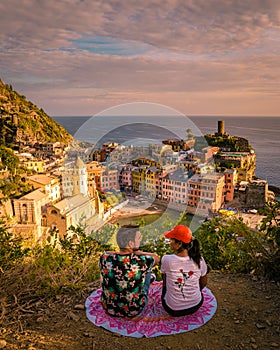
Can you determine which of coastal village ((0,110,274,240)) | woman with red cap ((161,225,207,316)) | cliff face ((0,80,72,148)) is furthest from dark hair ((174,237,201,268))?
cliff face ((0,80,72,148))

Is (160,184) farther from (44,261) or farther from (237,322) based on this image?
(237,322)

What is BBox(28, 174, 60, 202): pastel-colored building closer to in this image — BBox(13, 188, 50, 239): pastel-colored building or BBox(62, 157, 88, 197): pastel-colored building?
BBox(13, 188, 50, 239): pastel-colored building

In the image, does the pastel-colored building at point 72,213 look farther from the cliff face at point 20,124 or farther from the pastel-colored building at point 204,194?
the cliff face at point 20,124

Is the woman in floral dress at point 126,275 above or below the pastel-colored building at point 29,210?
above

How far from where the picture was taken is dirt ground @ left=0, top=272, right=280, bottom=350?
1.58 meters

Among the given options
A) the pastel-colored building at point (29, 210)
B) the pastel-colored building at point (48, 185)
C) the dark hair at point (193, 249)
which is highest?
the dark hair at point (193, 249)

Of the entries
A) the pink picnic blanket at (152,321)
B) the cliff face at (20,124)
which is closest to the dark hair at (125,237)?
the pink picnic blanket at (152,321)

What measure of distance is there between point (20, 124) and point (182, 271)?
32.7 meters

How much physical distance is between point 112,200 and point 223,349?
4272 mm

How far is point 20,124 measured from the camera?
1235 inches

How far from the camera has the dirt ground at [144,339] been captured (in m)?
1.58

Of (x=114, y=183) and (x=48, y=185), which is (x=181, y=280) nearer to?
(x=114, y=183)

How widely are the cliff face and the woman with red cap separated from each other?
85.7 feet

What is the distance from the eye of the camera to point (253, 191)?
19.0 metres
